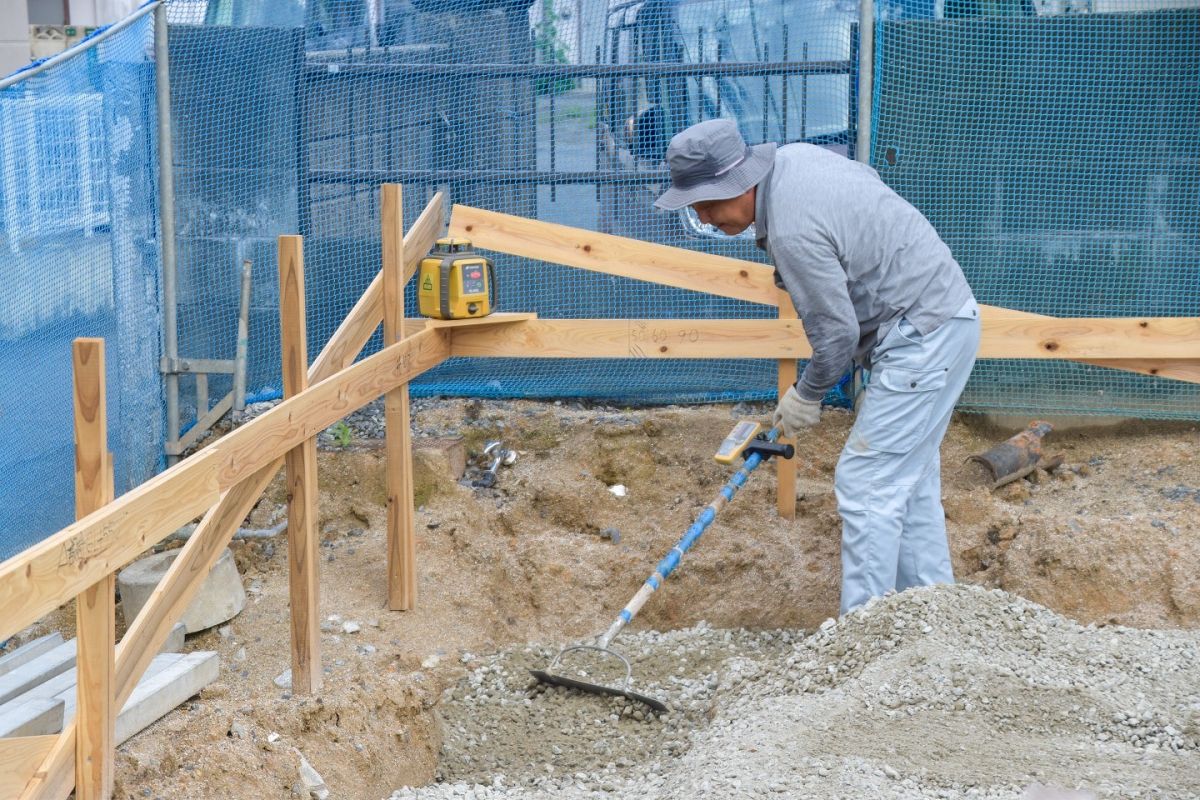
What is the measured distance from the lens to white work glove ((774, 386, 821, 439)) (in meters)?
4.81

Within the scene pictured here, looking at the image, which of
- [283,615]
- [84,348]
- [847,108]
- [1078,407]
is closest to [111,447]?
[283,615]

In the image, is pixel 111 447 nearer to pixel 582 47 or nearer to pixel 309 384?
pixel 309 384

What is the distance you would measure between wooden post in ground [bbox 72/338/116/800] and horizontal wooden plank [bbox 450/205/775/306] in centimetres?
284

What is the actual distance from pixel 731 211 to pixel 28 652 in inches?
113

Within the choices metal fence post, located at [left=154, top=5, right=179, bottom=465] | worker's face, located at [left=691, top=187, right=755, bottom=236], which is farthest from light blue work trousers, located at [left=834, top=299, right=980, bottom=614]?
metal fence post, located at [left=154, top=5, right=179, bottom=465]

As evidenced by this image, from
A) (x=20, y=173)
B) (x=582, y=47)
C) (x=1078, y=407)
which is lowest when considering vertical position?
(x=1078, y=407)

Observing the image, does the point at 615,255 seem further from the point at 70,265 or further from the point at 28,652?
the point at 28,652

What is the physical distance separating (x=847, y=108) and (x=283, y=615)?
3894 mm

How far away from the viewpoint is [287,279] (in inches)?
169

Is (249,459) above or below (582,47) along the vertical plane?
below

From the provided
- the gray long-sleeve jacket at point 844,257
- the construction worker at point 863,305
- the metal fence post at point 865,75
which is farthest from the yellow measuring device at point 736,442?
the metal fence post at point 865,75

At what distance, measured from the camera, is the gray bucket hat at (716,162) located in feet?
14.5

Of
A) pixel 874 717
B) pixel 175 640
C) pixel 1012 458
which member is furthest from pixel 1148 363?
pixel 175 640

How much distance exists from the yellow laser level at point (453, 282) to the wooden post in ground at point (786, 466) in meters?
1.35
